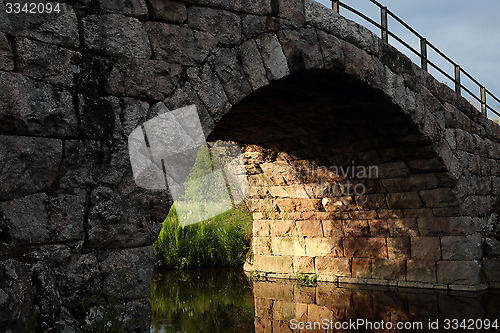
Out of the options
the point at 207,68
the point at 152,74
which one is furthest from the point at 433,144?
the point at 152,74

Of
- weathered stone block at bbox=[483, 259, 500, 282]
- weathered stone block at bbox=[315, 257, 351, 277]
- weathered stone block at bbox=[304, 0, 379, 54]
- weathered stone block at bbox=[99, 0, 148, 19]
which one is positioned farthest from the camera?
weathered stone block at bbox=[315, 257, 351, 277]

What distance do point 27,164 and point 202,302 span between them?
4.39 metres

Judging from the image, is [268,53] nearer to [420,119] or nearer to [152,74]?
[152,74]

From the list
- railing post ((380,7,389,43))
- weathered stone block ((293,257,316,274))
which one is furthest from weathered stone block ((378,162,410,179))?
weathered stone block ((293,257,316,274))

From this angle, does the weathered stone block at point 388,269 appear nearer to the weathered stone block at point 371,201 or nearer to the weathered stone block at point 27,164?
the weathered stone block at point 371,201

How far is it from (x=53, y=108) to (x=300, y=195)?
601 centimetres

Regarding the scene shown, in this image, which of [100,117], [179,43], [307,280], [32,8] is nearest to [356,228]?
[307,280]

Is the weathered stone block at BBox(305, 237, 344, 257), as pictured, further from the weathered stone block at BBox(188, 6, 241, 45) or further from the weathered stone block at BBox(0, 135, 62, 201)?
the weathered stone block at BBox(0, 135, 62, 201)

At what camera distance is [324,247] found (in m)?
8.31

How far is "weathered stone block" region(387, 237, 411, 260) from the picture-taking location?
24.6ft

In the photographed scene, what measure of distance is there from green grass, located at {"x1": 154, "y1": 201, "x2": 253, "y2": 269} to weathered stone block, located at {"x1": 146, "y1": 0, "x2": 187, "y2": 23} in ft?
24.2

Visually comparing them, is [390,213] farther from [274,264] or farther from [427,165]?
[274,264]

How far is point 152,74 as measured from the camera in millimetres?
3250

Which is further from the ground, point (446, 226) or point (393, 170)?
point (393, 170)
